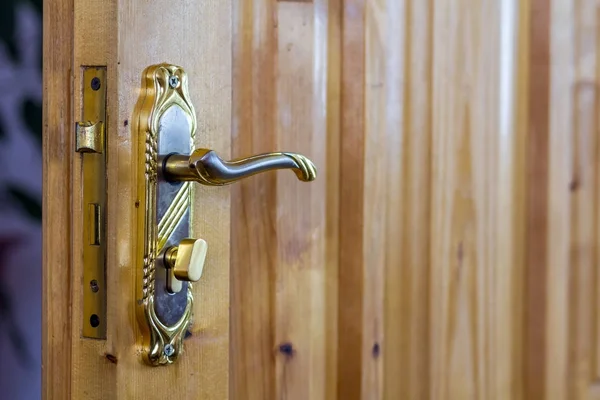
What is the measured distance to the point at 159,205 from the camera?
1.37ft

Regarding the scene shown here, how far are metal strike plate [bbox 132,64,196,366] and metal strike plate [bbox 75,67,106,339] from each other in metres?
0.02

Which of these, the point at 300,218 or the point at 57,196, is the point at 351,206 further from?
the point at 57,196

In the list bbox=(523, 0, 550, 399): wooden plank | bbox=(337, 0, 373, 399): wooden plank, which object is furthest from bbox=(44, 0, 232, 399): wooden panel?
bbox=(523, 0, 550, 399): wooden plank

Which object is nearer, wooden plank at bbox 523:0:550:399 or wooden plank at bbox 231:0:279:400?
wooden plank at bbox 231:0:279:400

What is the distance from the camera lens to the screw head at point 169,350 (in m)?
0.42

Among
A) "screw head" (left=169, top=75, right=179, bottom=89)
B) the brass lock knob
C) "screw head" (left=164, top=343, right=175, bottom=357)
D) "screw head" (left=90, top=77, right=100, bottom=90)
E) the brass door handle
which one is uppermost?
"screw head" (left=169, top=75, right=179, bottom=89)

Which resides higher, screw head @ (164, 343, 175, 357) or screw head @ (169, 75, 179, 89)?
screw head @ (169, 75, 179, 89)

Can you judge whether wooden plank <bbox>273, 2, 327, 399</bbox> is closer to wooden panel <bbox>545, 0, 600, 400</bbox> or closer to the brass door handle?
the brass door handle

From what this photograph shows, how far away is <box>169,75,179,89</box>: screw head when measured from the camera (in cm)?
42

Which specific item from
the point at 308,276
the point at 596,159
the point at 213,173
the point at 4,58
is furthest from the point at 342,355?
the point at 4,58

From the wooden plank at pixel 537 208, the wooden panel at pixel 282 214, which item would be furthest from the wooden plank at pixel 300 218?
the wooden plank at pixel 537 208

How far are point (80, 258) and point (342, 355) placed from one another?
276mm

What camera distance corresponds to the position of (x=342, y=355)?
572 mm

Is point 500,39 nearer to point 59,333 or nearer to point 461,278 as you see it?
point 461,278
